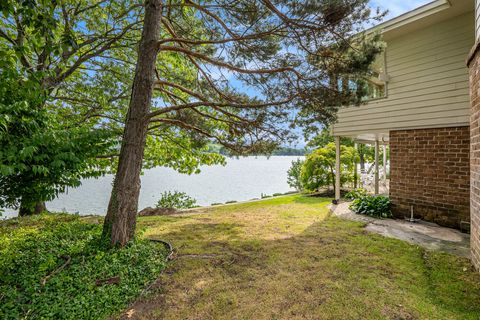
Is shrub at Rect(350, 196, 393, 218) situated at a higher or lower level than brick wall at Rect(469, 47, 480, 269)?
lower

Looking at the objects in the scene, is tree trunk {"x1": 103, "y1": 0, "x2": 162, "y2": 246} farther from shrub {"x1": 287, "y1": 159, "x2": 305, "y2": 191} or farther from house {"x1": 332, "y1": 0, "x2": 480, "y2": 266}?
shrub {"x1": 287, "y1": 159, "x2": 305, "y2": 191}

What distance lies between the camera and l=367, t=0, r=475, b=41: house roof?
5285 millimetres

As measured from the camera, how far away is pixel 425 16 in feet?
18.8

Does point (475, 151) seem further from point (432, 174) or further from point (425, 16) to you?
point (425, 16)

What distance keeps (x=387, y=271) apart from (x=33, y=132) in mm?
5134

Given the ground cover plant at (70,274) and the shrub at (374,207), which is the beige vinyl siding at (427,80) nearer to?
the shrub at (374,207)

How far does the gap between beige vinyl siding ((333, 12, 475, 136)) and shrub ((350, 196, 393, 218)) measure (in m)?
2.06

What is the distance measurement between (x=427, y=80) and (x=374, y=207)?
11.6 ft

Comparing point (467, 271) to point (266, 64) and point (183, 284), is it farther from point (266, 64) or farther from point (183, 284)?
point (266, 64)

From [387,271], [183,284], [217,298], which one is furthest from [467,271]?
[183,284]

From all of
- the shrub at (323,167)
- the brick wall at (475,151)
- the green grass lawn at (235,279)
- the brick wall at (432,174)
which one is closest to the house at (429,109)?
the brick wall at (432,174)

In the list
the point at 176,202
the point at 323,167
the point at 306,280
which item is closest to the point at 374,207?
the point at 323,167

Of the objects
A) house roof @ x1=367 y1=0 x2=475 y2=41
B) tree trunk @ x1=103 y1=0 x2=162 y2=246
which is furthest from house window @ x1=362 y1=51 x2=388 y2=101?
Answer: tree trunk @ x1=103 y1=0 x2=162 y2=246

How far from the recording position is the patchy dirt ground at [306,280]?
2.59 metres
